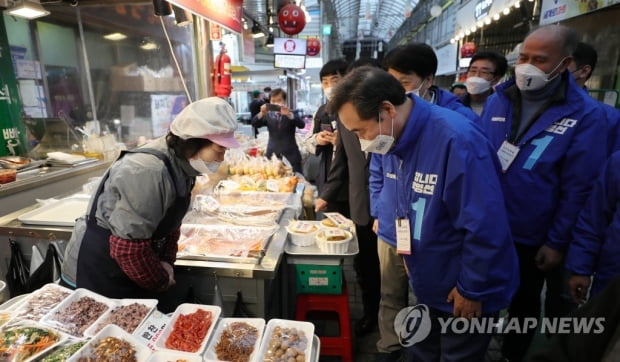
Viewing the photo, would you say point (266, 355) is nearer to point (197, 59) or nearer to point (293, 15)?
point (197, 59)

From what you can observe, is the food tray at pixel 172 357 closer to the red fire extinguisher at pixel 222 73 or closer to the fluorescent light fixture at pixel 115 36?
the red fire extinguisher at pixel 222 73

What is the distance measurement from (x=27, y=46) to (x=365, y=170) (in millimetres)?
5090

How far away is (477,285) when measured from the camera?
147cm

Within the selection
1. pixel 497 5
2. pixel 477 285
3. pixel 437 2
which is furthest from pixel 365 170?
pixel 437 2

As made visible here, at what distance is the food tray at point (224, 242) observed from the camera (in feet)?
6.93

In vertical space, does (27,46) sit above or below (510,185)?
above

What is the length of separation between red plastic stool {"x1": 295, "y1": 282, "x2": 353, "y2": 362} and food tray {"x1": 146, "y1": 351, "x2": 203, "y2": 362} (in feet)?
3.59

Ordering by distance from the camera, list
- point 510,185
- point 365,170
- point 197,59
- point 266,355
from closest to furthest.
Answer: point 266,355, point 510,185, point 365,170, point 197,59

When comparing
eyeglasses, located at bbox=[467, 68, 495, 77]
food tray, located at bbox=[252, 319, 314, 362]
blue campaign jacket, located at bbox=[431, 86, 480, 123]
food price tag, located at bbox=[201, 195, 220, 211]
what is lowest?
food tray, located at bbox=[252, 319, 314, 362]

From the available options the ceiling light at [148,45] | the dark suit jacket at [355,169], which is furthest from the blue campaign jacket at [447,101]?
the ceiling light at [148,45]

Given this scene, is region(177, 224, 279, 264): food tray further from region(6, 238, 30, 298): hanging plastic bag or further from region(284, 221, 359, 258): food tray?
region(6, 238, 30, 298): hanging plastic bag

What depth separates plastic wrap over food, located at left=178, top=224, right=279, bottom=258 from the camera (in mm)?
2164

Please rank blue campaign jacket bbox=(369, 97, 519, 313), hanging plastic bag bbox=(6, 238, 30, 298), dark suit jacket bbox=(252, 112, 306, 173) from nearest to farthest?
blue campaign jacket bbox=(369, 97, 519, 313)
hanging plastic bag bbox=(6, 238, 30, 298)
dark suit jacket bbox=(252, 112, 306, 173)

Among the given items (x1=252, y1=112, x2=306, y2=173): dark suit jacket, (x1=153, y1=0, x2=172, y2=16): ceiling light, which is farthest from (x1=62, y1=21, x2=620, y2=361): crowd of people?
(x1=252, y1=112, x2=306, y2=173): dark suit jacket
